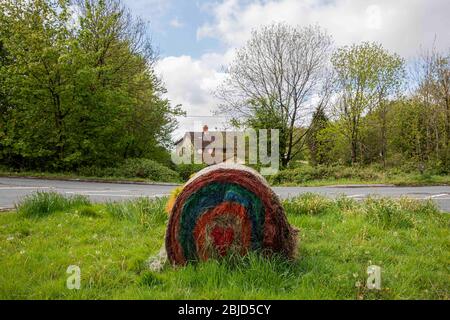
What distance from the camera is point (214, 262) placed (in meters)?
3.65

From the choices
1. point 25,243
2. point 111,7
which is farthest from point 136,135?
point 25,243

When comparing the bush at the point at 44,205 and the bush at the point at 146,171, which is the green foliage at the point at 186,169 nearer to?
the bush at the point at 146,171

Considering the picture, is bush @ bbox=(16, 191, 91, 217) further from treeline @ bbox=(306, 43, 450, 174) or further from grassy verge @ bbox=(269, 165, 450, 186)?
treeline @ bbox=(306, 43, 450, 174)

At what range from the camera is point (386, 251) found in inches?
180

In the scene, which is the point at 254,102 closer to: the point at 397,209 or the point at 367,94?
the point at 367,94

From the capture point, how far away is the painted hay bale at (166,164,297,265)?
3852mm

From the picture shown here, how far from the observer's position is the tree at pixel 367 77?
2530 centimetres

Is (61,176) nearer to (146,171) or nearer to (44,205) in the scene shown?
(146,171)

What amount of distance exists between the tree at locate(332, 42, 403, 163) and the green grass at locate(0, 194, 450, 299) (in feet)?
65.9
